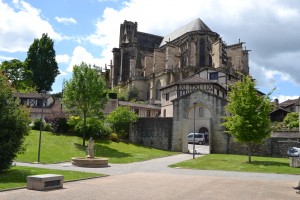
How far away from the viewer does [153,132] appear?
44438mm

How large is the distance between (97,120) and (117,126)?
4.87m

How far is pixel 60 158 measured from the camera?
2953 centimetres

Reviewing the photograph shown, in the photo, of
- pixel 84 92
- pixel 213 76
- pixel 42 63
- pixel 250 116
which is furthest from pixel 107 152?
pixel 42 63

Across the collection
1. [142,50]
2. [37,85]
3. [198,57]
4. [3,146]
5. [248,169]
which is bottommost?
[248,169]

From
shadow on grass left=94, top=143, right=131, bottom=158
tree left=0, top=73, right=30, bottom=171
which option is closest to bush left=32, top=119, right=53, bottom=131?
shadow on grass left=94, top=143, right=131, bottom=158

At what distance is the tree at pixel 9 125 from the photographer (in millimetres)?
18328

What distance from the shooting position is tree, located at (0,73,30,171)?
18328mm

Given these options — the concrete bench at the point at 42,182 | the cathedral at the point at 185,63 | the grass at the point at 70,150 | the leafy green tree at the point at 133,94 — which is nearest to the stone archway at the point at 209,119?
the grass at the point at 70,150

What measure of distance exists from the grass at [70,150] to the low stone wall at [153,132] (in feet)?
6.23

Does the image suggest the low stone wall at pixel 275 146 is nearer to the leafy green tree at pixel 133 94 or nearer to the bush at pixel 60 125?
the bush at pixel 60 125

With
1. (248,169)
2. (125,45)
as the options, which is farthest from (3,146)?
(125,45)

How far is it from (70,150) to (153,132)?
13367 mm

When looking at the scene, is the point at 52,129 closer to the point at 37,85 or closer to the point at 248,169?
the point at 248,169

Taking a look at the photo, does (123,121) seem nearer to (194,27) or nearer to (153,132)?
(153,132)
